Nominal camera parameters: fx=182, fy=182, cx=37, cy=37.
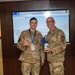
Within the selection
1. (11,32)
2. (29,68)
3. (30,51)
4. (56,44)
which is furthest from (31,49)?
(11,32)

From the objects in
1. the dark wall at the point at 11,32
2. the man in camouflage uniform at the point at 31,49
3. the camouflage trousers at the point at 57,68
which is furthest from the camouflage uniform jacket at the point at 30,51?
the dark wall at the point at 11,32

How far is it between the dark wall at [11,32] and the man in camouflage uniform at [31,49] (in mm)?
641

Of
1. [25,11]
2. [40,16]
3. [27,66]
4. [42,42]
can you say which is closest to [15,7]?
[25,11]

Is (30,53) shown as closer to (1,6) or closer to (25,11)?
(25,11)

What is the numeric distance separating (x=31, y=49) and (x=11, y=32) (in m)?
0.89

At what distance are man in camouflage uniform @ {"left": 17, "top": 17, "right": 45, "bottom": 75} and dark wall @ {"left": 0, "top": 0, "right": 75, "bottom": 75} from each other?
0.64 metres

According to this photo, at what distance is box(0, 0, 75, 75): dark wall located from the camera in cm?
410

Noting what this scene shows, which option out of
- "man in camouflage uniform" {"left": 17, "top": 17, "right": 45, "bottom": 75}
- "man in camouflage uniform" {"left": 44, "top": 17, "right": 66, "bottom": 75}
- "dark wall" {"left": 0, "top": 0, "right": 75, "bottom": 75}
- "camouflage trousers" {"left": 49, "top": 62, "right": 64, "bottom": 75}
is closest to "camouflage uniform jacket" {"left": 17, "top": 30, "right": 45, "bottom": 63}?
"man in camouflage uniform" {"left": 17, "top": 17, "right": 45, "bottom": 75}

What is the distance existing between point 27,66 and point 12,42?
0.87m

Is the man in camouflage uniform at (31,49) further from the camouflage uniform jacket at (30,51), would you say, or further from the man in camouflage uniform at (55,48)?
Answer: the man in camouflage uniform at (55,48)

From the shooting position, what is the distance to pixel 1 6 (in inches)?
165

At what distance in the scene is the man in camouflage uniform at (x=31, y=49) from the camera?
11.7ft

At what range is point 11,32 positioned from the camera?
4.21 m

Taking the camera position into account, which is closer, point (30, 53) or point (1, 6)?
point (30, 53)
